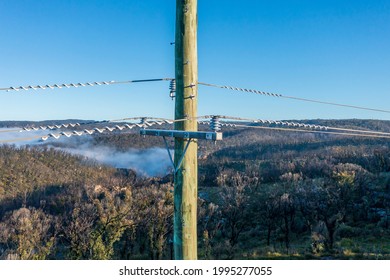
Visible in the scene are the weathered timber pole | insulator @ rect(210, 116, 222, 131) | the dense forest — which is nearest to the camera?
insulator @ rect(210, 116, 222, 131)

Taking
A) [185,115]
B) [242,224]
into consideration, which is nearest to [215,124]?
[185,115]

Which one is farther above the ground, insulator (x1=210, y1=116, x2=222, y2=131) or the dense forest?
insulator (x1=210, y1=116, x2=222, y2=131)

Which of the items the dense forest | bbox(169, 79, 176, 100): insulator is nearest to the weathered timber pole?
bbox(169, 79, 176, 100): insulator

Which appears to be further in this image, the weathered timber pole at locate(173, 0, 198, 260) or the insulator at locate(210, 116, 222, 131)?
the weathered timber pole at locate(173, 0, 198, 260)

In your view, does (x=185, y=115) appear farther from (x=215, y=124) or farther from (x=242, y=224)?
(x=242, y=224)

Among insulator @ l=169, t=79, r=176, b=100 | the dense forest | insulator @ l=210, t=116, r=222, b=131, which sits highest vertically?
insulator @ l=169, t=79, r=176, b=100

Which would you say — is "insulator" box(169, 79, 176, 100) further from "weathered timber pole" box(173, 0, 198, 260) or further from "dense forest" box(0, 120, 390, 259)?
"dense forest" box(0, 120, 390, 259)

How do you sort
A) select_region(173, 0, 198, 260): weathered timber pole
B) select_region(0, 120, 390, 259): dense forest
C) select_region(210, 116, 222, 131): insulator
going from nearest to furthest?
select_region(210, 116, 222, 131): insulator
select_region(173, 0, 198, 260): weathered timber pole
select_region(0, 120, 390, 259): dense forest

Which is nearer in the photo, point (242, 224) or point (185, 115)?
point (185, 115)
